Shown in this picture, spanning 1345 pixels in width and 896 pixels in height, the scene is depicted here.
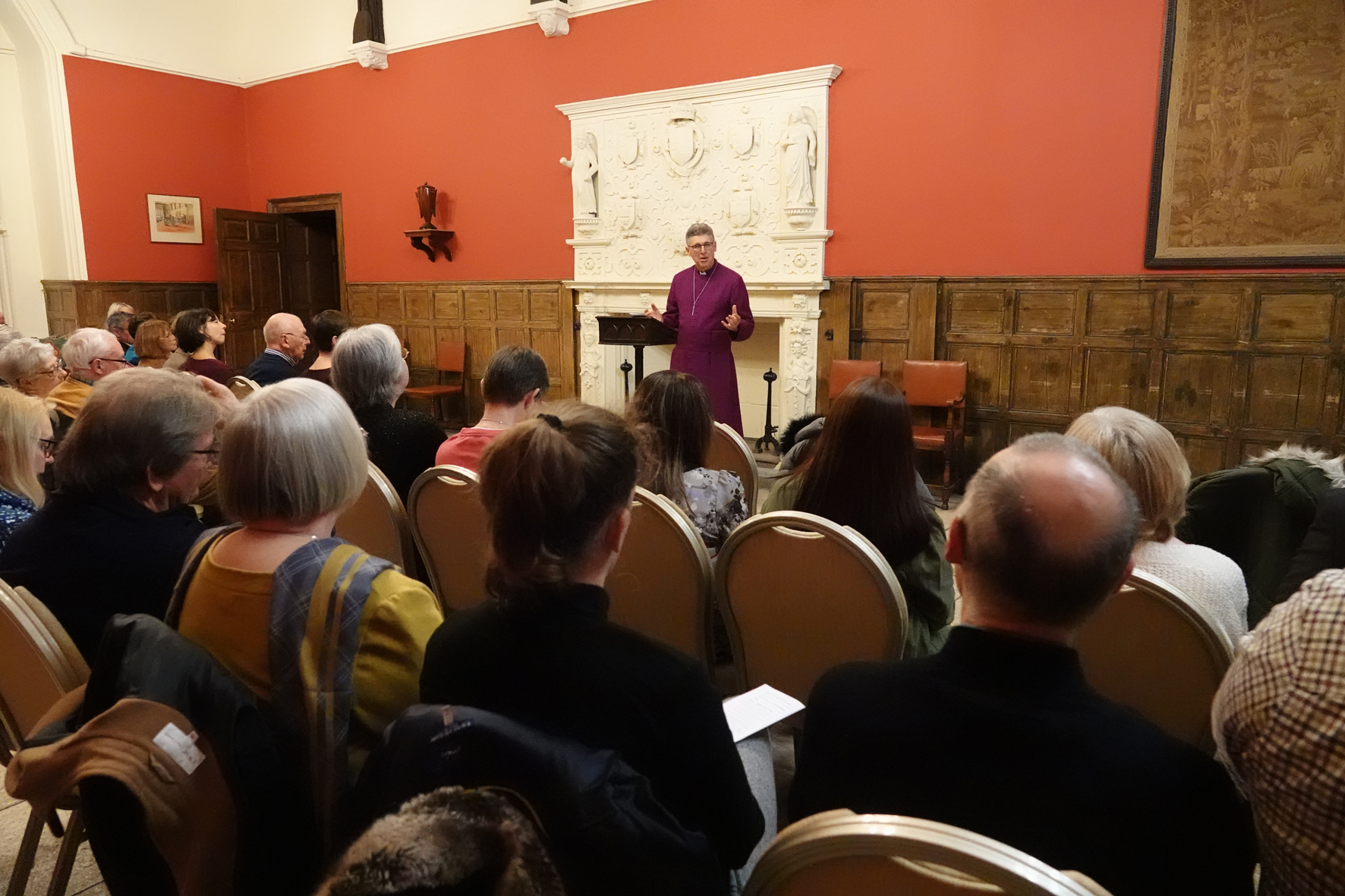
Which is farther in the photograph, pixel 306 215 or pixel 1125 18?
pixel 306 215

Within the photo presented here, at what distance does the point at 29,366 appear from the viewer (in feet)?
11.2

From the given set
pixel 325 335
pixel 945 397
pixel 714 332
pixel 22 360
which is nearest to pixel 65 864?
pixel 22 360

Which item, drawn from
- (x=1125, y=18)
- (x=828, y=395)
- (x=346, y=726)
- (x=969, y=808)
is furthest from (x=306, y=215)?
(x=969, y=808)

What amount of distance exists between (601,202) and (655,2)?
1586mm

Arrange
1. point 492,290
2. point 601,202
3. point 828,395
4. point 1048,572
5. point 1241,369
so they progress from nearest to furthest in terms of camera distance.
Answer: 1. point 1048,572
2. point 1241,369
3. point 828,395
4. point 601,202
5. point 492,290

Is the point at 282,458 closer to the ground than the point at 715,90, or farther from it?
closer to the ground

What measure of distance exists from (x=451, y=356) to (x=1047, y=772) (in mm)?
7914

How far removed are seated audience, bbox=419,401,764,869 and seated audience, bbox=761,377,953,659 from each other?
0.86 m

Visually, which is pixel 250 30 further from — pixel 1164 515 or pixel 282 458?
pixel 1164 515

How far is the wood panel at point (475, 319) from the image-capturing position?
7.64m

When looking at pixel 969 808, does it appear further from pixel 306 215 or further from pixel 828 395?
pixel 306 215

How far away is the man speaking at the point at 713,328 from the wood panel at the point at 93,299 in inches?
244

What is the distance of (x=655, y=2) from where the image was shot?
6605mm

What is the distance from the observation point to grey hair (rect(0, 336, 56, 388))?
11.0ft
